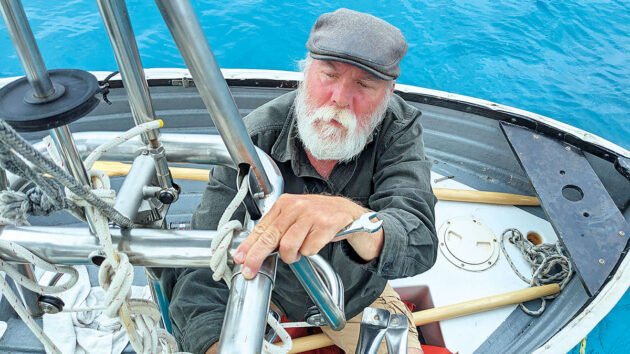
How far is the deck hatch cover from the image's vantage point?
6.73ft

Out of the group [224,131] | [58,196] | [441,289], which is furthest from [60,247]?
[441,289]

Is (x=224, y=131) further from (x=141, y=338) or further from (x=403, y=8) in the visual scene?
(x=403, y=8)

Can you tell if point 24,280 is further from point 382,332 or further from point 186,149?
point 382,332

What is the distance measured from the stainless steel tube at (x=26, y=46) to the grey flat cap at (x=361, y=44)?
102cm

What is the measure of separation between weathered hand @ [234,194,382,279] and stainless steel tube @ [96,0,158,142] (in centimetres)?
26

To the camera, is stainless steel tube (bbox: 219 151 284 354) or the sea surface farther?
the sea surface

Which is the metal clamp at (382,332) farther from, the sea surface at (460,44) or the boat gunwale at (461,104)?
the sea surface at (460,44)

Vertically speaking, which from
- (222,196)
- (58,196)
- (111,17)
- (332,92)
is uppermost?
(111,17)

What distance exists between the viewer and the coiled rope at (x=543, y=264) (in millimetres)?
2258

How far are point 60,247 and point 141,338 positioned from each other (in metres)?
0.20

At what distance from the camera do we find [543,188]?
7.79 ft

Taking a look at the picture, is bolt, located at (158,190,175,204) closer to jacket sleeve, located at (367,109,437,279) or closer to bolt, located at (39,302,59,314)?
bolt, located at (39,302,59,314)

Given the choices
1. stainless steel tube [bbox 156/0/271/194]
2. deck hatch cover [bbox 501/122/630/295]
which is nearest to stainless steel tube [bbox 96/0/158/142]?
stainless steel tube [bbox 156/0/271/194]

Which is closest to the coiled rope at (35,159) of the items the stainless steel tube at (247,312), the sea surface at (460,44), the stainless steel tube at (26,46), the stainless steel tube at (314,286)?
the stainless steel tube at (26,46)
